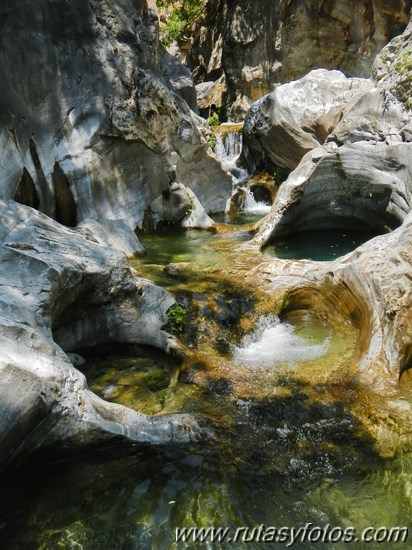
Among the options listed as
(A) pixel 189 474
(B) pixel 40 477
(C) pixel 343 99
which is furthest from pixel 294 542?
(C) pixel 343 99

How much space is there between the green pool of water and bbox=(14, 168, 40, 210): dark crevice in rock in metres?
4.90

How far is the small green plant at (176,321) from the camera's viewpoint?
20.0 feet

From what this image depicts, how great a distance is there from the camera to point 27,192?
26.6 feet

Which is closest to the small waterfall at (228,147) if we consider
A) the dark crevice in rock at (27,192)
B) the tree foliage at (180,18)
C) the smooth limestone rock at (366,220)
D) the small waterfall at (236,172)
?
the small waterfall at (236,172)

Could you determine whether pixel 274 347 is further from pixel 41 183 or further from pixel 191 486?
pixel 41 183

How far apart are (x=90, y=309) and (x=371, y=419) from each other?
357 centimetres

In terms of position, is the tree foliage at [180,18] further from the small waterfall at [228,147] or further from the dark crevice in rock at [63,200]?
the dark crevice in rock at [63,200]

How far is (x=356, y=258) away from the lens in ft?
21.0

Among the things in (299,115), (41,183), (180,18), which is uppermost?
(180,18)

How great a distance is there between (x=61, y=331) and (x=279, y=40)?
2250 cm

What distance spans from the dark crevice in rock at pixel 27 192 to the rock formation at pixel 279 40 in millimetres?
17785

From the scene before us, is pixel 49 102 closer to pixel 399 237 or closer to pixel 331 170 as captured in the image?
pixel 331 170

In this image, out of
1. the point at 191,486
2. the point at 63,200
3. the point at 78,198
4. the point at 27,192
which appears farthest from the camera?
the point at 78,198

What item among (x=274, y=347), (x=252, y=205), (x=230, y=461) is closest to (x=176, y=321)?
(x=274, y=347)
